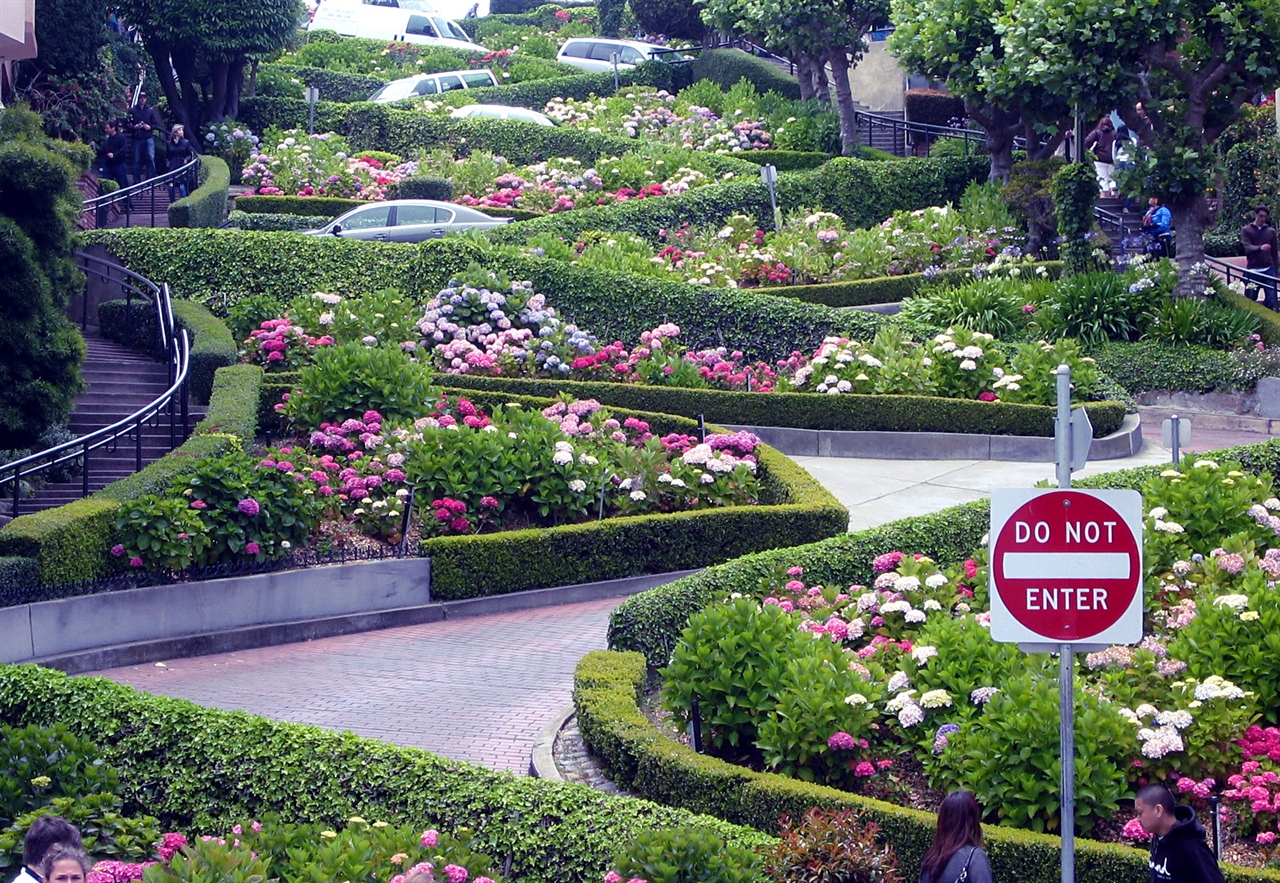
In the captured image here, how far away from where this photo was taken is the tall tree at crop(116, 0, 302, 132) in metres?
33.5

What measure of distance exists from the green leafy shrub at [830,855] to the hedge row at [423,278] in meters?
13.4

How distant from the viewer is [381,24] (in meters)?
52.8

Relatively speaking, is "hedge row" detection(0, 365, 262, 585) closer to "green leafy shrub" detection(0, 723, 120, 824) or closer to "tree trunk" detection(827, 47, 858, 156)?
"green leafy shrub" detection(0, 723, 120, 824)

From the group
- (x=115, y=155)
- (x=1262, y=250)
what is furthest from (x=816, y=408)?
(x=115, y=155)

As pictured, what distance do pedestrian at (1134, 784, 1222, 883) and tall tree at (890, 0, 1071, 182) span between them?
19.7 m

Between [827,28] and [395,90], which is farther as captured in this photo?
[395,90]

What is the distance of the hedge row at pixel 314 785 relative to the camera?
7355 millimetres

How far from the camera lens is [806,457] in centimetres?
1836

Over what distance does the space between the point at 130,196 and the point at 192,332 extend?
8.49 metres

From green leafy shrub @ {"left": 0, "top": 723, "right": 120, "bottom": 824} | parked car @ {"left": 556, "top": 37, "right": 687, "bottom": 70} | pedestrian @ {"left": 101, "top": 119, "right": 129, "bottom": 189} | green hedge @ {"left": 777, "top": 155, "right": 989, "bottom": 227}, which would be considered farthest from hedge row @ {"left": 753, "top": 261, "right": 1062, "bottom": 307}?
parked car @ {"left": 556, "top": 37, "right": 687, "bottom": 70}

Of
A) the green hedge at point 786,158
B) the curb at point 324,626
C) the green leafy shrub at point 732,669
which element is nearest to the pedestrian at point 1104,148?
the green hedge at point 786,158

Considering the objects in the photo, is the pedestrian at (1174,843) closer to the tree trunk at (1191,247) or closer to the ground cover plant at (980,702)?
the ground cover plant at (980,702)

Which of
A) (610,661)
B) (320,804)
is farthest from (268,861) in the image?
(610,661)

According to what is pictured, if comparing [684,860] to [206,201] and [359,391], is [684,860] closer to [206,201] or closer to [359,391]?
[359,391]
